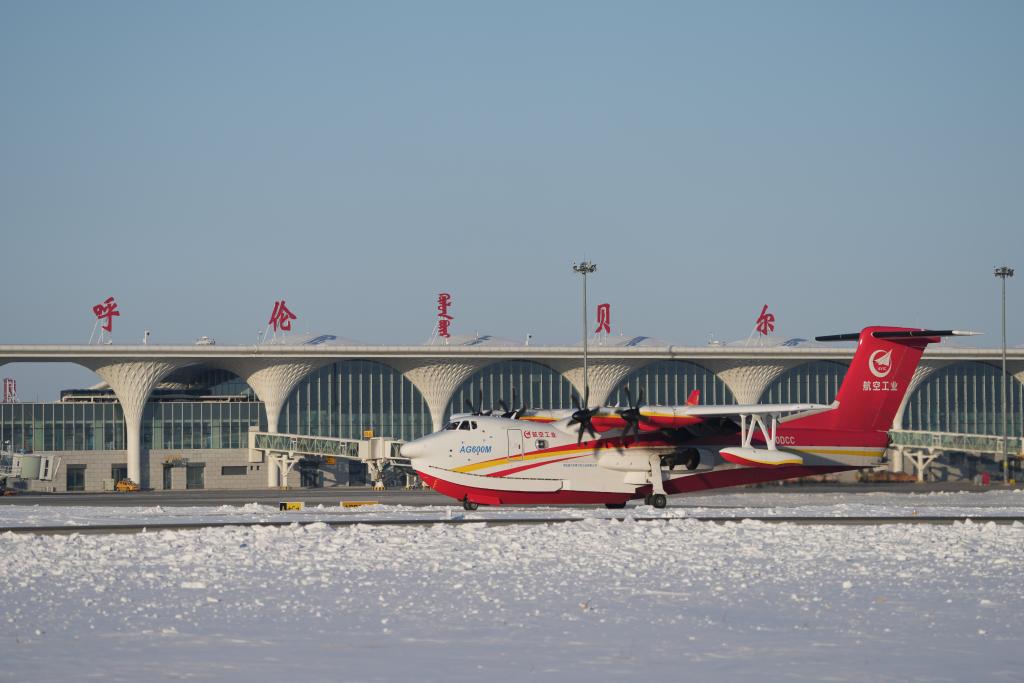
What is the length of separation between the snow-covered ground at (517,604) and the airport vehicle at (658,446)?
11.1 m

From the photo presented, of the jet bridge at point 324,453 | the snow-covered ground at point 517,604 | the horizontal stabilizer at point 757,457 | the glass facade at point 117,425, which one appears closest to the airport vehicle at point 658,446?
the horizontal stabilizer at point 757,457

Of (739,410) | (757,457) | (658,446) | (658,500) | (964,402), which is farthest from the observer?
(964,402)

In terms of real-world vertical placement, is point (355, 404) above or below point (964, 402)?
above

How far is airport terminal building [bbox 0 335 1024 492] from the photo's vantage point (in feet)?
326

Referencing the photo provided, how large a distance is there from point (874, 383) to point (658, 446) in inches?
382

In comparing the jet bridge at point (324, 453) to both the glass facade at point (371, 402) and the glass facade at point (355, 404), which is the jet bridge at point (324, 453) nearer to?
the glass facade at point (355, 404)

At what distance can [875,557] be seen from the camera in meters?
27.5

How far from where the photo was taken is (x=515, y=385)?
107062 millimetres

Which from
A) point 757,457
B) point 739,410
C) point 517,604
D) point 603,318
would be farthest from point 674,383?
point 517,604

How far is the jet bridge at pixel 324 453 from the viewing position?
89500 millimetres

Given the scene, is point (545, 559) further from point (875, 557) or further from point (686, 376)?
point (686, 376)

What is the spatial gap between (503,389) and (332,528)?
72.8 meters

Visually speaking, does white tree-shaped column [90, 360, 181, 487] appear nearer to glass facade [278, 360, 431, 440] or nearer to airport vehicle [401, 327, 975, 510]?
glass facade [278, 360, 431, 440]

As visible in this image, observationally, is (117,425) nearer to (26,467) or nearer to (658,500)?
(26,467)
